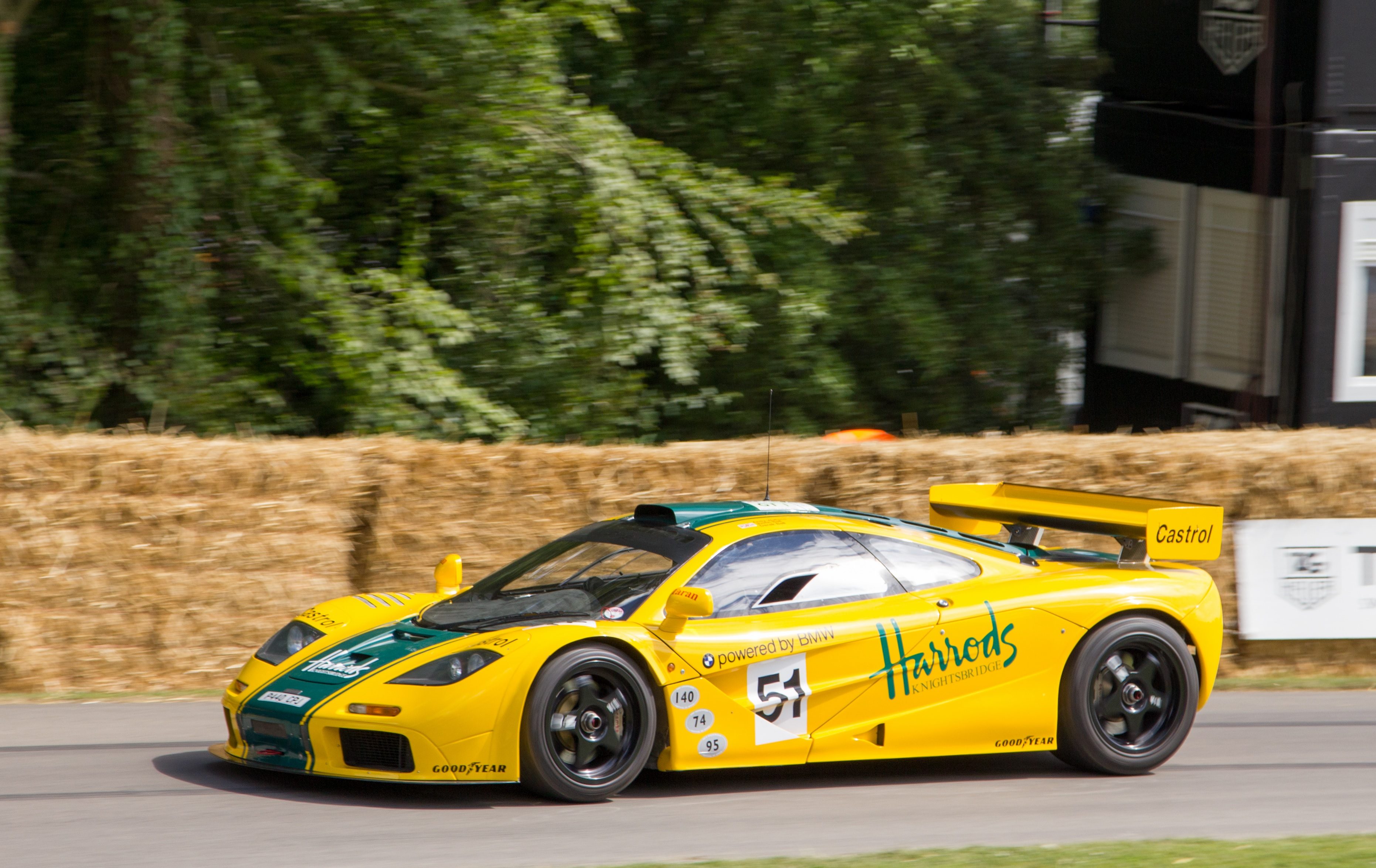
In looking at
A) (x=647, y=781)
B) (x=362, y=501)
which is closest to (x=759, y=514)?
(x=647, y=781)

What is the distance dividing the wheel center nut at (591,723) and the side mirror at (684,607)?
1.55ft

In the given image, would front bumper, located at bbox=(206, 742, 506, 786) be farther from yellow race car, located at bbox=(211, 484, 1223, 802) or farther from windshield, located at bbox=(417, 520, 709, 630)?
windshield, located at bbox=(417, 520, 709, 630)

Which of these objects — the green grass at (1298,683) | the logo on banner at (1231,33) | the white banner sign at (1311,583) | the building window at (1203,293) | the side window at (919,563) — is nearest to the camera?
the side window at (919,563)

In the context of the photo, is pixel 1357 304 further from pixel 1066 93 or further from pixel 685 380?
pixel 685 380

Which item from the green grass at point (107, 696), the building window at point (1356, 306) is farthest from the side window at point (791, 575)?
the building window at point (1356, 306)

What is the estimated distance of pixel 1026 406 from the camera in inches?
677

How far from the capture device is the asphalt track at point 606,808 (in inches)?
226

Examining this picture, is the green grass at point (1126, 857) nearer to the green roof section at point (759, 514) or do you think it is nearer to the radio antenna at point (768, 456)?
the green roof section at point (759, 514)

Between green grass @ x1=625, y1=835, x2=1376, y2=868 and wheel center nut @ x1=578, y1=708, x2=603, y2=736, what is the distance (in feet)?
3.10

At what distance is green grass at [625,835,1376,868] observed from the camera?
5637 millimetres

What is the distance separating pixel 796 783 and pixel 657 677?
104cm

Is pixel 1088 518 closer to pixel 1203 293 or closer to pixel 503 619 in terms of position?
pixel 503 619

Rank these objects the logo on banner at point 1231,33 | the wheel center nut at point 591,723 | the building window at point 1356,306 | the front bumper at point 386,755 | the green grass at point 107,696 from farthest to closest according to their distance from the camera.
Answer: the logo on banner at point 1231,33 → the building window at point 1356,306 → the green grass at point 107,696 → the wheel center nut at point 591,723 → the front bumper at point 386,755

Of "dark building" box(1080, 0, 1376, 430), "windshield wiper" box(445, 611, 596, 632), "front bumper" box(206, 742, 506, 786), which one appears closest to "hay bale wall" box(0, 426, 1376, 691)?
"front bumper" box(206, 742, 506, 786)
